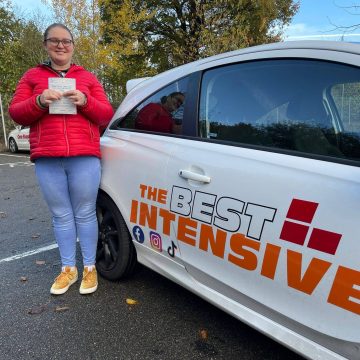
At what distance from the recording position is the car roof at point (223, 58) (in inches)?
70.2

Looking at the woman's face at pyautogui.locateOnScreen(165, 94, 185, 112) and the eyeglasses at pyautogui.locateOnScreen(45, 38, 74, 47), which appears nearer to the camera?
the woman's face at pyautogui.locateOnScreen(165, 94, 185, 112)

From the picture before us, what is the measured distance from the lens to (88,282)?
9.98 ft

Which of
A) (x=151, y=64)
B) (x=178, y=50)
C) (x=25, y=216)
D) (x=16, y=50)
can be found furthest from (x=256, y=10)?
(x=25, y=216)

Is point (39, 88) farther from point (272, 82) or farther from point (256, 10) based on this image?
point (256, 10)

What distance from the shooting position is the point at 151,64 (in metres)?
20.0

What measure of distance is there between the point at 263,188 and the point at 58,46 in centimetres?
172

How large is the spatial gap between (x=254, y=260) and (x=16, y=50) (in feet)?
65.4

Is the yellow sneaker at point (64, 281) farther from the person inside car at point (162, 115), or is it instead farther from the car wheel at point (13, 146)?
the car wheel at point (13, 146)

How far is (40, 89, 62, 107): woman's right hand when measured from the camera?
2.54 metres

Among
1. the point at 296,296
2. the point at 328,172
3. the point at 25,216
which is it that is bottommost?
the point at 25,216

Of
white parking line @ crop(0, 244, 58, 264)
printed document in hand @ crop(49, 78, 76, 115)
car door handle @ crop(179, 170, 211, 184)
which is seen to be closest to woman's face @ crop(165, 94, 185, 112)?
car door handle @ crop(179, 170, 211, 184)

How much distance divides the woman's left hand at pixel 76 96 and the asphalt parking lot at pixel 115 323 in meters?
1.38

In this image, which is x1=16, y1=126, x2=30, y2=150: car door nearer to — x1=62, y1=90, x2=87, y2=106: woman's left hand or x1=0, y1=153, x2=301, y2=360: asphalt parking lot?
x1=0, y1=153, x2=301, y2=360: asphalt parking lot

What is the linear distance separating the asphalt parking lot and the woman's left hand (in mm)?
1377
